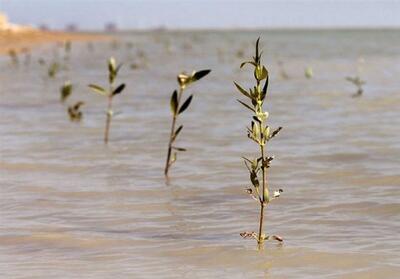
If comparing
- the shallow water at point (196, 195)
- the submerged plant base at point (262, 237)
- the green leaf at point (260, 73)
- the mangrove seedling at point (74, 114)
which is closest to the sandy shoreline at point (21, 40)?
the mangrove seedling at point (74, 114)

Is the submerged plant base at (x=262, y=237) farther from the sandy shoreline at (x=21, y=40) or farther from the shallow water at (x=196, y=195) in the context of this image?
the sandy shoreline at (x=21, y=40)

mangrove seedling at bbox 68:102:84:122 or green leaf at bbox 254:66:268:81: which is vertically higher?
mangrove seedling at bbox 68:102:84:122

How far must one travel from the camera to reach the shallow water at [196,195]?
4191mm

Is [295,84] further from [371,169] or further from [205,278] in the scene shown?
[205,278]

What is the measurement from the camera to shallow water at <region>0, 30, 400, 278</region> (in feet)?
13.8

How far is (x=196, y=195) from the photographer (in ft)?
19.7

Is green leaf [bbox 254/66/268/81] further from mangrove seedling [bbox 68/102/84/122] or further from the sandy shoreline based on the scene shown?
the sandy shoreline

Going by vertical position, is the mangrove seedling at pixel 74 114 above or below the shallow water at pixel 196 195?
above

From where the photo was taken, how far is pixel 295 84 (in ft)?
54.4

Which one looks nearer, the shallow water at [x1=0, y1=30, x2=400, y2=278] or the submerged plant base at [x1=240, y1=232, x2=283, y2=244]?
the shallow water at [x1=0, y1=30, x2=400, y2=278]

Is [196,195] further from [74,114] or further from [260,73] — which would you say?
[74,114]

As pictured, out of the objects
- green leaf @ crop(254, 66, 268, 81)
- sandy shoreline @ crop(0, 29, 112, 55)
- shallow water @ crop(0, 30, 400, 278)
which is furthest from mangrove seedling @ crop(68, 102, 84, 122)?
sandy shoreline @ crop(0, 29, 112, 55)

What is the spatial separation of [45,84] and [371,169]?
36.3 ft

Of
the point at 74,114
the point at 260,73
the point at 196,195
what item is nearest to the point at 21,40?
the point at 74,114
